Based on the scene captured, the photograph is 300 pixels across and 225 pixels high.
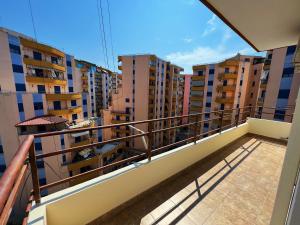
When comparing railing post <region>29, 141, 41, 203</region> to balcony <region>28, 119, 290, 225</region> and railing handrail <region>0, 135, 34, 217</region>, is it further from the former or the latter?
railing handrail <region>0, 135, 34, 217</region>

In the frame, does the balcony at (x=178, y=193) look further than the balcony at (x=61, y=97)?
No

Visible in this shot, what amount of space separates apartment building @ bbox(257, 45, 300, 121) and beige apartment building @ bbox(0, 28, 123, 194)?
696 inches

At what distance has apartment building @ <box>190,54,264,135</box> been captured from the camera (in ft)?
67.8

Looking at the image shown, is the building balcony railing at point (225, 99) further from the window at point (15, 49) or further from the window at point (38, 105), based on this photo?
the window at point (15, 49)

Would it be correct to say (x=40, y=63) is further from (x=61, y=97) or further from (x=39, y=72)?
(x=61, y=97)

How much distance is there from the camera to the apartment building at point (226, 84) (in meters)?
20.7

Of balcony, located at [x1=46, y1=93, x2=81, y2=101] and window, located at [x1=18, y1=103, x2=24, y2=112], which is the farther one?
balcony, located at [x1=46, y1=93, x2=81, y2=101]

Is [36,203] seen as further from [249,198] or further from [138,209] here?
[249,198]

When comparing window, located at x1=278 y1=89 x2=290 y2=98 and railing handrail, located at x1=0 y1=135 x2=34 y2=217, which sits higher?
window, located at x1=278 y1=89 x2=290 y2=98

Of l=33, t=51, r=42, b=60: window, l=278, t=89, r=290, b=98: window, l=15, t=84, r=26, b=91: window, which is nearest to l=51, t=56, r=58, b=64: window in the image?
l=33, t=51, r=42, b=60: window

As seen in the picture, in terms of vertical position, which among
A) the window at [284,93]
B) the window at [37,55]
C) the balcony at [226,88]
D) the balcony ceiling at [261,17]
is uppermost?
the window at [37,55]

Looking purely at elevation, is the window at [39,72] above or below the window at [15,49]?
below

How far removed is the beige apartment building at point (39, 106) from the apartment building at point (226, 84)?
17.5m

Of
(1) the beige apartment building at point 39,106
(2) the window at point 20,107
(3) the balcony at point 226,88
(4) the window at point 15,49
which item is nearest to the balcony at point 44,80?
(1) the beige apartment building at point 39,106
